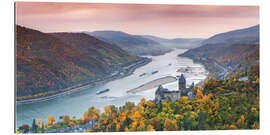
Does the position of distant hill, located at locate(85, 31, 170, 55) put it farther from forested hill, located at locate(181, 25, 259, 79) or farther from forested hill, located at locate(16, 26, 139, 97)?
forested hill, located at locate(181, 25, 259, 79)

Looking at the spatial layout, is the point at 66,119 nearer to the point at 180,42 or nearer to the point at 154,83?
the point at 154,83

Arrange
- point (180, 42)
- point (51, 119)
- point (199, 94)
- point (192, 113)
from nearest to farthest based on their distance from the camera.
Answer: point (51, 119) < point (192, 113) < point (199, 94) < point (180, 42)

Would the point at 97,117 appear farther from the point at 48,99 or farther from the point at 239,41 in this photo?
the point at 239,41

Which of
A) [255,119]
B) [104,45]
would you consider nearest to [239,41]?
[255,119]

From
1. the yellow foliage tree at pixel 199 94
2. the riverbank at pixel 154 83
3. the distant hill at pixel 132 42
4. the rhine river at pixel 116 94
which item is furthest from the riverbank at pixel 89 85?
the yellow foliage tree at pixel 199 94

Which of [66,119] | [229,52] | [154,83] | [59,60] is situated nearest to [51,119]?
[66,119]

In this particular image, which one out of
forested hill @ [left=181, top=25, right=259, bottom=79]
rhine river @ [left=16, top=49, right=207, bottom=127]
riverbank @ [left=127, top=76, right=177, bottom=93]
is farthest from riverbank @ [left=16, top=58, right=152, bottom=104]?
forested hill @ [left=181, top=25, right=259, bottom=79]
